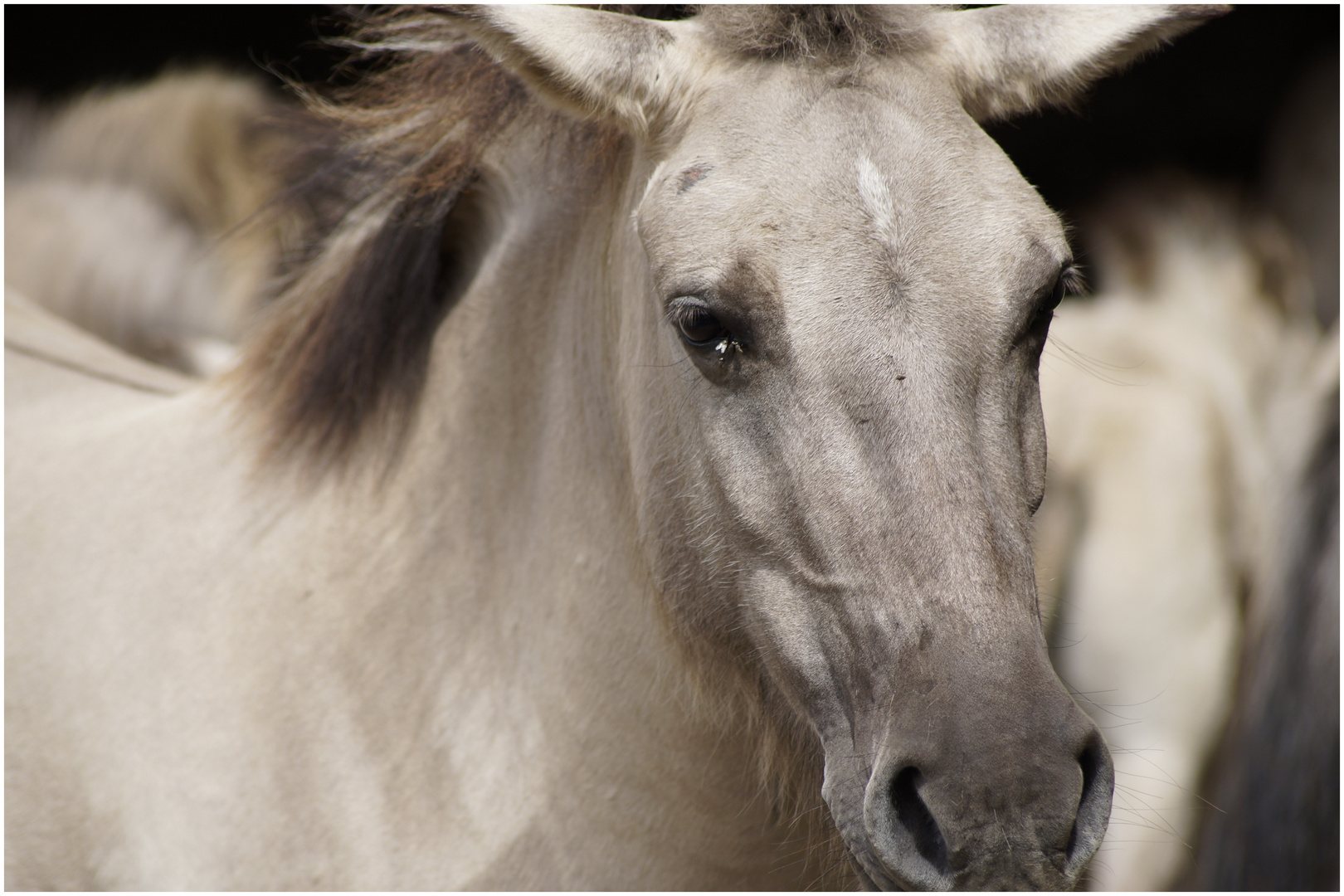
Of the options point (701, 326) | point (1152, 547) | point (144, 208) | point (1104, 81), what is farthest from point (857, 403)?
point (1104, 81)

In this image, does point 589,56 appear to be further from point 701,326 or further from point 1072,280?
point 1072,280

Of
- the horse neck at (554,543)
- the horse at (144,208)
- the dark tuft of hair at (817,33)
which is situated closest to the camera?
the dark tuft of hair at (817,33)

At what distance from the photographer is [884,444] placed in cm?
120

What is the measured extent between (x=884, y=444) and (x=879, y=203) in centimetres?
28

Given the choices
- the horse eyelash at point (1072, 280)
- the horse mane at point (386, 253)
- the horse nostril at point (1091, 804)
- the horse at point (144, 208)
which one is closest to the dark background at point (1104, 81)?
the horse at point (144, 208)

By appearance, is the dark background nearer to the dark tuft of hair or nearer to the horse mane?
the horse mane

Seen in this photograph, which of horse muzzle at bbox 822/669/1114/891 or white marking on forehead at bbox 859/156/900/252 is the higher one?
white marking on forehead at bbox 859/156/900/252

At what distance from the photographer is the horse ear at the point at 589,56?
1342 mm

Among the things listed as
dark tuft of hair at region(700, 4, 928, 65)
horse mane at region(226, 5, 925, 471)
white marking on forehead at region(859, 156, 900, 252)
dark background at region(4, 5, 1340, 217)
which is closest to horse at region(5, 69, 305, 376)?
horse mane at region(226, 5, 925, 471)

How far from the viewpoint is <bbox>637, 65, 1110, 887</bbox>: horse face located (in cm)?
111

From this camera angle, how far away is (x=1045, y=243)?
50.7 inches

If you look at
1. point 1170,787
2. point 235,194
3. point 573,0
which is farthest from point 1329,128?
point 573,0

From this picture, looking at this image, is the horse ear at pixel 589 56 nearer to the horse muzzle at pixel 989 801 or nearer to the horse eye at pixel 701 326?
the horse eye at pixel 701 326

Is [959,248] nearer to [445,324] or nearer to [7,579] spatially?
[445,324]
